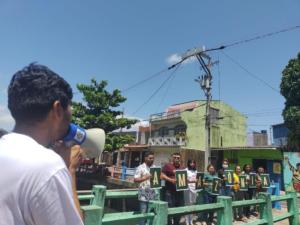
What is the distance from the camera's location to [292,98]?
20.1m

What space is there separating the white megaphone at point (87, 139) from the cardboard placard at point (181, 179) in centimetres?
508

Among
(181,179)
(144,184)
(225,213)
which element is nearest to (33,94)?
(225,213)

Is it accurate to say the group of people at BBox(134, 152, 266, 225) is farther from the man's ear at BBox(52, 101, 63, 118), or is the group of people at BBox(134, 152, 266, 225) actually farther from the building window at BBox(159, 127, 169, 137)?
the building window at BBox(159, 127, 169, 137)

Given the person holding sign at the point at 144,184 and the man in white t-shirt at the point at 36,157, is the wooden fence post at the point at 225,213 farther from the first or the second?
the man in white t-shirt at the point at 36,157

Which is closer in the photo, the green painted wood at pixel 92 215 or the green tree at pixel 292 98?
the green painted wood at pixel 92 215

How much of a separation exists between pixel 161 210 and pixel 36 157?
278cm

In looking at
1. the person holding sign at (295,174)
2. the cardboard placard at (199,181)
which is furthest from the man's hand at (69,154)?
the person holding sign at (295,174)

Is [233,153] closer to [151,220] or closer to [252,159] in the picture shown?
[252,159]

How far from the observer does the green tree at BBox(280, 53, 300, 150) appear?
19.5m

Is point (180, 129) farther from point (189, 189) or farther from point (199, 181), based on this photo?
point (199, 181)

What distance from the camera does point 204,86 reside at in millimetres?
17938

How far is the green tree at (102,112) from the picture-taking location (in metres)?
23.6

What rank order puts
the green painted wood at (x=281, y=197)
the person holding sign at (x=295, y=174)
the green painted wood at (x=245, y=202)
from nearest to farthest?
1. the green painted wood at (x=245, y=202)
2. the green painted wood at (x=281, y=197)
3. the person holding sign at (x=295, y=174)

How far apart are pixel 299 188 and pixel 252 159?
527 cm
